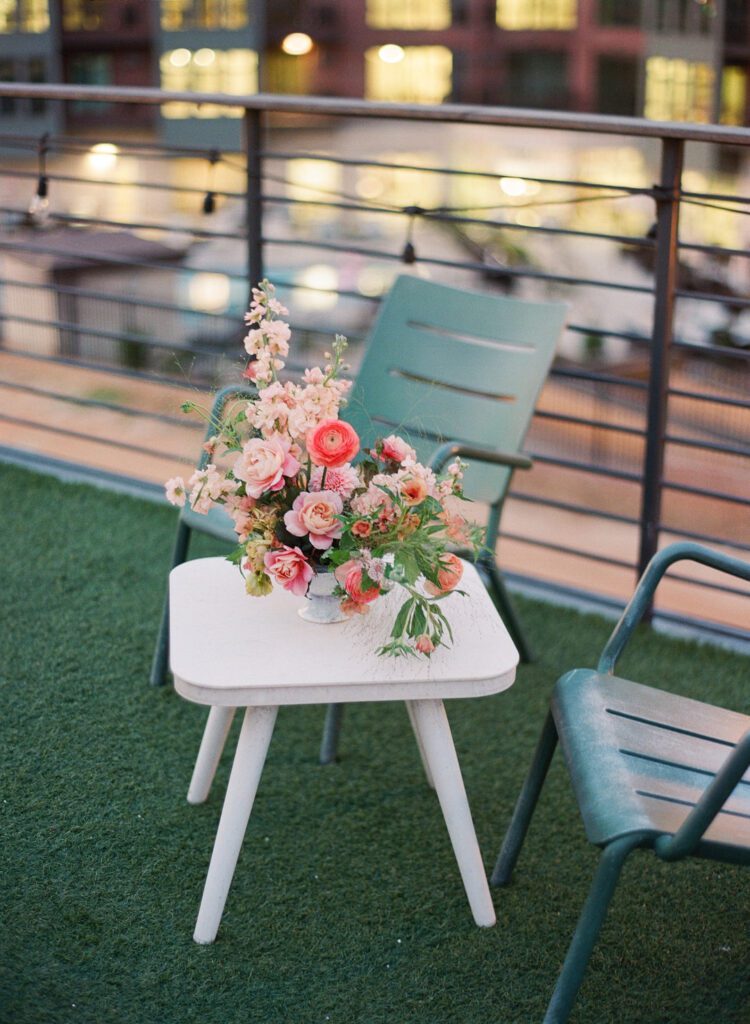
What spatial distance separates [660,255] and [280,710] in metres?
1.35

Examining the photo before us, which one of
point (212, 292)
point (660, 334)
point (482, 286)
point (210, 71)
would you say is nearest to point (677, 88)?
point (482, 286)

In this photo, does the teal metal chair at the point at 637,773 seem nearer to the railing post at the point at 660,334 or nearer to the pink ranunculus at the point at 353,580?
the pink ranunculus at the point at 353,580

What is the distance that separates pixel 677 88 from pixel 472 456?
2251 cm

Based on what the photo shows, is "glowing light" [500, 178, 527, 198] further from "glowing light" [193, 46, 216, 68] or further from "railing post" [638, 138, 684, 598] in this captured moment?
"glowing light" [193, 46, 216, 68]

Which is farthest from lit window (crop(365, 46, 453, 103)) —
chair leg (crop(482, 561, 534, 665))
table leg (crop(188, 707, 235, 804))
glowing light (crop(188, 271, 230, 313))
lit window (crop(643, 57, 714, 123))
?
table leg (crop(188, 707, 235, 804))

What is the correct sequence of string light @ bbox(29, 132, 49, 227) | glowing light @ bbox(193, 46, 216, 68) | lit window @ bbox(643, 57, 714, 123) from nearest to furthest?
1. string light @ bbox(29, 132, 49, 227)
2. lit window @ bbox(643, 57, 714, 123)
3. glowing light @ bbox(193, 46, 216, 68)

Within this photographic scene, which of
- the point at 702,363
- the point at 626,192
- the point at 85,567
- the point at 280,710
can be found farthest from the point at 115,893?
the point at 702,363

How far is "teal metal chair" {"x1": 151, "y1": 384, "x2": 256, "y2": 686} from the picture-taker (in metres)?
2.57

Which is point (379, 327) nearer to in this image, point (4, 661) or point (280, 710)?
point (280, 710)

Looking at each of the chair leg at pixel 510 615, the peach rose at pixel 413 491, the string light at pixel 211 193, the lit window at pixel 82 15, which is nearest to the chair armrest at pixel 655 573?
the peach rose at pixel 413 491

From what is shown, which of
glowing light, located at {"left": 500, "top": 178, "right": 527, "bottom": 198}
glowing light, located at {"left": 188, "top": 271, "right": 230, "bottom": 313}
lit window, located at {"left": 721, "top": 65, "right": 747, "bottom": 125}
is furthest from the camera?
lit window, located at {"left": 721, "top": 65, "right": 747, "bottom": 125}

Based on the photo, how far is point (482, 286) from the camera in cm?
2012

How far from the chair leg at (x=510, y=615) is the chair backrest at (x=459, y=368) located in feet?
0.59

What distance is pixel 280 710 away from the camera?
2.85 metres
